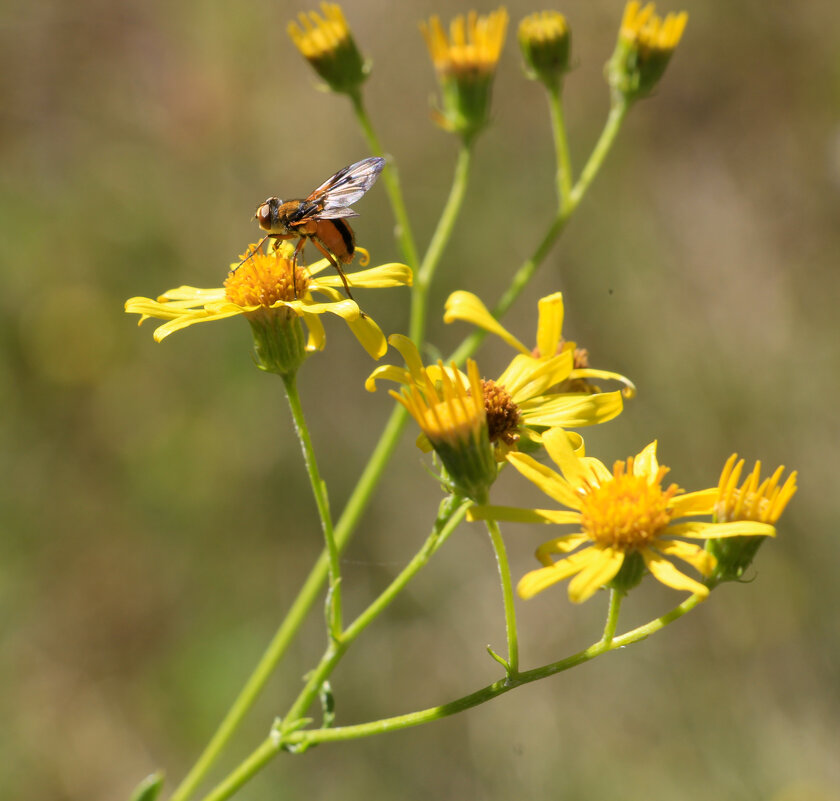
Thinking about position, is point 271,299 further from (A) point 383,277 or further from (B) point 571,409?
(B) point 571,409

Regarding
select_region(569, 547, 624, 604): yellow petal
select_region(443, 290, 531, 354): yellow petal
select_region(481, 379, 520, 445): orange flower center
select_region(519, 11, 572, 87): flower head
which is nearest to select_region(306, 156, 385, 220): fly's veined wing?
select_region(443, 290, 531, 354): yellow petal

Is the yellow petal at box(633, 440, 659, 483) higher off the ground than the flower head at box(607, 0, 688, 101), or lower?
lower

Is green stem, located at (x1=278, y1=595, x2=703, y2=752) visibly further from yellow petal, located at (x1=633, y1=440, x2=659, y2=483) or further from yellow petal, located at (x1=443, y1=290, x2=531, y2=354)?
yellow petal, located at (x1=443, y1=290, x2=531, y2=354)

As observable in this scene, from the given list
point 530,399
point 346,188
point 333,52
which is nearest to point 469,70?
point 333,52

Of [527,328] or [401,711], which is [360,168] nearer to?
[401,711]

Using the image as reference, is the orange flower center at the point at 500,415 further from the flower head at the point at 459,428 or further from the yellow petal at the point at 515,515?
the yellow petal at the point at 515,515
